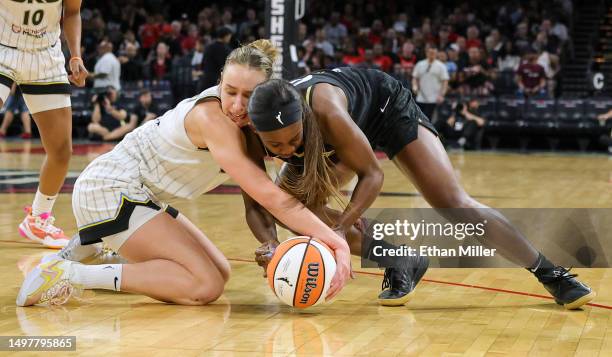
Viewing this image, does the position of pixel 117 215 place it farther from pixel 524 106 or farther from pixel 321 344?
pixel 524 106

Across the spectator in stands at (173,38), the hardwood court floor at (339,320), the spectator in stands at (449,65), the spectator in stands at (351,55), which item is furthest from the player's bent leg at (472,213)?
the spectator in stands at (173,38)

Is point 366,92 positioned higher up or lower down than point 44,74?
higher up

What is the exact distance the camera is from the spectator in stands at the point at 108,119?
1603cm

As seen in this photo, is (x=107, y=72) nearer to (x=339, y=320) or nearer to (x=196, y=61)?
(x=196, y=61)

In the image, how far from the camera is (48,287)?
4.06 m

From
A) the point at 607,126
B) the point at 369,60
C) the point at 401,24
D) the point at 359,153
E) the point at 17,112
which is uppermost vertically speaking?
the point at 359,153

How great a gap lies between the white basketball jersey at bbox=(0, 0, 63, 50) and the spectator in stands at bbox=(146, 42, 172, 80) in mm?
12176

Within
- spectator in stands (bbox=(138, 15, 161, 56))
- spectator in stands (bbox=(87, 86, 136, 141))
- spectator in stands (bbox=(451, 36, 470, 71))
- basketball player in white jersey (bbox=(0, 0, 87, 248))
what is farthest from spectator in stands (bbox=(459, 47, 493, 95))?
basketball player in white jersey (bbox=(0, 0, 87, 248))

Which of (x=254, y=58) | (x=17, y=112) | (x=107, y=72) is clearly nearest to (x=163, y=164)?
(x=254, y=58)

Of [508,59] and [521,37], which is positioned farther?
[521,37]

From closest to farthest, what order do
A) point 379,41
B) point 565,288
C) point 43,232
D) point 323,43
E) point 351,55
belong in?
point 565,288 < point 43,232 < point 351,55 < point 323,43 < point 379,41

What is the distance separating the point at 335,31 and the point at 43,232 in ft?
46.7

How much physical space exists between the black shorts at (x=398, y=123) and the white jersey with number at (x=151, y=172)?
2.47 ft

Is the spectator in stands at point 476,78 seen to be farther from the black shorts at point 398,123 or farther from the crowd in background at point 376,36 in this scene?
the black shorts at point 398,123
